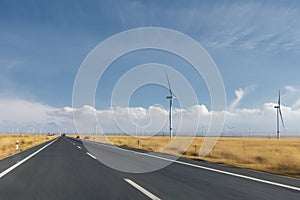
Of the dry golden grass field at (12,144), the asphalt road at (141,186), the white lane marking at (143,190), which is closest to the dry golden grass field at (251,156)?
the asphalt road at (141,186)

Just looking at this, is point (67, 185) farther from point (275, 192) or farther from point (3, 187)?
point (275, 192)

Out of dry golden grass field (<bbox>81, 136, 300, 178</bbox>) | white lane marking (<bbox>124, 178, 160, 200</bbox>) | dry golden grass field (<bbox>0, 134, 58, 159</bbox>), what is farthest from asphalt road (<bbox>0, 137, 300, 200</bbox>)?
dry golden grass field (<bbox>0, 134, 58, 159</bbox>)

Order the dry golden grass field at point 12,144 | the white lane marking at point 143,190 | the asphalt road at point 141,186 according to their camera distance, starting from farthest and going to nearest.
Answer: the dry golden grass field at point 12,144
the asphalt road at point 141,186
the white lane marking at point 143,190

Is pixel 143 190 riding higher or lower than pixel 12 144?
lower

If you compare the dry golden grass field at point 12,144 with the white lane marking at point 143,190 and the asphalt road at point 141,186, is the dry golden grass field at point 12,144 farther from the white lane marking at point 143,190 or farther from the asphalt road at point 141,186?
the white lane marking at point 143,190

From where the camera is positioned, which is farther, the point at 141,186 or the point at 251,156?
the point at 251,156

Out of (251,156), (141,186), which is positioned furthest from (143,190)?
(251,156)

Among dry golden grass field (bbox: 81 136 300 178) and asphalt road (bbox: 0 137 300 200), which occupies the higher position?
dry golden grass field (bbox: 81 136 300 178)

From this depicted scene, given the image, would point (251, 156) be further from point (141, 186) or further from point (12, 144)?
point (12, 144)

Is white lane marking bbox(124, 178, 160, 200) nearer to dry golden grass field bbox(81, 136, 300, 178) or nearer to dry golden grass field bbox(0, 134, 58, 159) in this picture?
dry golden grass field bbox(81, 136, 300, 178)

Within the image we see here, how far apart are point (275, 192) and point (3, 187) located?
6886 millimetres

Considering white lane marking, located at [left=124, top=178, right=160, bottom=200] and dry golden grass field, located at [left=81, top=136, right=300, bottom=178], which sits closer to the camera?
white lane marking, located at [left=124, top=178, right=160, bottom=200]

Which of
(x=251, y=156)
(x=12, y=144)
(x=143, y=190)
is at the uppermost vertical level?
(x=12, y=144)

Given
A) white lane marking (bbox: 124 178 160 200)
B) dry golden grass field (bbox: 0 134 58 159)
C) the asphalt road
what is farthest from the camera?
dry golden grass field (bbox: 0 134 58 159)
